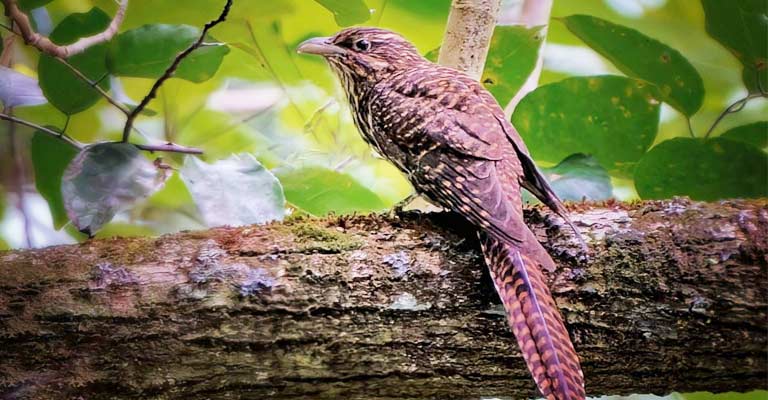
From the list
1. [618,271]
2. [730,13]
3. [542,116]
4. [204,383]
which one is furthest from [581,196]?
[204,383]

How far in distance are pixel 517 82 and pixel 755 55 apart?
17.4 inches

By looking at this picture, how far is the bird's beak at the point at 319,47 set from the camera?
4.42ft

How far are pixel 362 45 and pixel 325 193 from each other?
29 cm

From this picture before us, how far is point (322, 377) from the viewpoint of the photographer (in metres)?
1.01

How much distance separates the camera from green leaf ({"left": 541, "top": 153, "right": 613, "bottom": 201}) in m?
1.34

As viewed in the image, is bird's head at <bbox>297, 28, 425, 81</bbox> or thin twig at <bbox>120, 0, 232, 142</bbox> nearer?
thin twig at <bbox>120, 0, 232, 142</bbox>

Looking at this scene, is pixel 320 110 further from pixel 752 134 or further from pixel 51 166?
pixel 752 134

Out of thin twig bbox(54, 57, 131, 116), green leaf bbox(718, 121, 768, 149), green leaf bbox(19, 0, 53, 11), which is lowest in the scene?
green leaf bbox(718, 121, 768, 149)

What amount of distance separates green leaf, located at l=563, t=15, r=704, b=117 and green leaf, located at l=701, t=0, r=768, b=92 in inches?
3.1

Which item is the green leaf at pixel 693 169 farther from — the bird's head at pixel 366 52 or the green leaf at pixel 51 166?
the green leaf at pixel 51 166

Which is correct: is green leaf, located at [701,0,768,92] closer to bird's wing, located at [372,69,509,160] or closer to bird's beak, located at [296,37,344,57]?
bird's wing, located at [372,69,509,160]

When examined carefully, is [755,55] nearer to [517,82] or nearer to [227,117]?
[517,82]

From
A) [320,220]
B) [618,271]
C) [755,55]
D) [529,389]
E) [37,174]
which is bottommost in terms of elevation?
[529,389]

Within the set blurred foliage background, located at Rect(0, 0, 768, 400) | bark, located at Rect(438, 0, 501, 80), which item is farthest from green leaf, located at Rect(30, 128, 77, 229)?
bark, located at Rect(438, 0, 501, 80)
